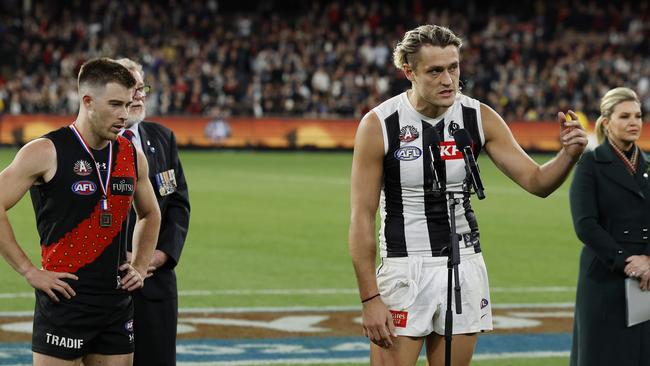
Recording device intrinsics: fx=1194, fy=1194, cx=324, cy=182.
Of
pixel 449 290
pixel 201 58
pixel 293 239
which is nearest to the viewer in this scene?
pixel 449 290

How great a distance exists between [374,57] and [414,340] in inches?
1485

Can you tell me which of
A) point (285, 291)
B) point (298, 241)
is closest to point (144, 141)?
point (285, 291)

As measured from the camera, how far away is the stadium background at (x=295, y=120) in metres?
10.2

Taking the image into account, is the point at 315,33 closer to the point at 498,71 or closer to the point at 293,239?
the point at 498,71

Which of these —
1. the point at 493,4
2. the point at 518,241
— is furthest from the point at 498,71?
the point at 518,241

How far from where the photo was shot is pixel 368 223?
16.8 feet

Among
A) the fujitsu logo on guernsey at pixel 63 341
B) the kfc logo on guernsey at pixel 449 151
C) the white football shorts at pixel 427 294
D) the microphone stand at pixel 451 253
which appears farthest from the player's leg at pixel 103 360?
the kfc logo on guernsey at pixel 449 151

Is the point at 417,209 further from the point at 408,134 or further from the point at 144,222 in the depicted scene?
the point at 144,222

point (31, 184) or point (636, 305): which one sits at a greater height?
point (31, 184)

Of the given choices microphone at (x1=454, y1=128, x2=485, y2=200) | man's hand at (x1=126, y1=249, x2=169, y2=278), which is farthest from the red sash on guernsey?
microphone at (x1=454, y1=128, x2=485, y2=200)

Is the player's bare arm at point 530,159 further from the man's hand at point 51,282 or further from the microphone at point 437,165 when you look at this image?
the man's hand at point 51,282

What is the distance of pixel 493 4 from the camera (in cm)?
5184

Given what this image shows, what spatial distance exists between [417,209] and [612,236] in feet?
6.51

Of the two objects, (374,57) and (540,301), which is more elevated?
(374,57)
